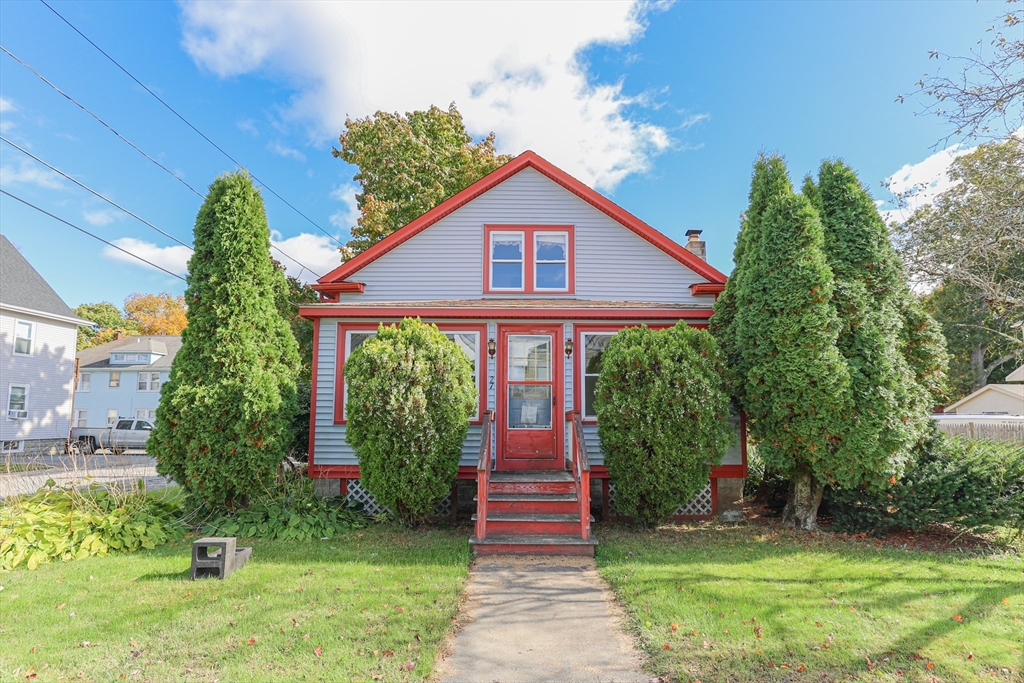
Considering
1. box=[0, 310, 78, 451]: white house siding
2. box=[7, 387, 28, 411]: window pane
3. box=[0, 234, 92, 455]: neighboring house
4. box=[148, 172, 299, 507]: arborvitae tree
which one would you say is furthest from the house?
box=[7, 387, 28, 411]: window pane

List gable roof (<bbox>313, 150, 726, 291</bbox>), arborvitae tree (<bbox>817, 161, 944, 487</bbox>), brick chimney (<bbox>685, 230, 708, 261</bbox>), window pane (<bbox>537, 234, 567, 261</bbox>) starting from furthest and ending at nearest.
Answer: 1. brick chimney (<bbox>685, 230, 708, 261</bbox>)
2. window pane (<bbox>537, 234, 567, 261</bbox>)
3. gable roof (<bbox>313, 150, 726, 291</bbox>)
4. arborvitae tree (<bbox>817, 161, 944, 487</bbox>)

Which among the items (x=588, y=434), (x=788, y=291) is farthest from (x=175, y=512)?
(x=788, y=291)

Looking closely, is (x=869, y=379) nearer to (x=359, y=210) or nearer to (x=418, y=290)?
(x=418, y=290)

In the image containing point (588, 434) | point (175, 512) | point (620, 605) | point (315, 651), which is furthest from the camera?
point (588, 434)

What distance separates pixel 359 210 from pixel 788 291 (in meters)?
16.2

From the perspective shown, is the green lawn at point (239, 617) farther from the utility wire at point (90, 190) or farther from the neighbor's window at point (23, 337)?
the neighbor's window at point (23, 337)

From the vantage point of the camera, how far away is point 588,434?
9.04 m

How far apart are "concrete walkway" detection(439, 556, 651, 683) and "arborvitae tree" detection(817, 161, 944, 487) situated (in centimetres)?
392

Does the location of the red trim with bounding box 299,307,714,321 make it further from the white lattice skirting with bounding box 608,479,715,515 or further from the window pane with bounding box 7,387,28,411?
the window pane with bounding box 7,387,28,411

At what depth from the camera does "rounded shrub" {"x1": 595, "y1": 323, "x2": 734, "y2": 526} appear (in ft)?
23.4

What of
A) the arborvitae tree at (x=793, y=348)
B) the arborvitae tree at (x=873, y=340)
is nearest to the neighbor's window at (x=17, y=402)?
the arborvitae tree at (x=793, y=348)

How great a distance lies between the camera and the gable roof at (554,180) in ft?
32.6

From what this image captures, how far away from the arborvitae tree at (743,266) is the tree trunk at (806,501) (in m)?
1.38

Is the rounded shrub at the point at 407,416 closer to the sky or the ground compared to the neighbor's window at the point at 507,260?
closer to the ground
